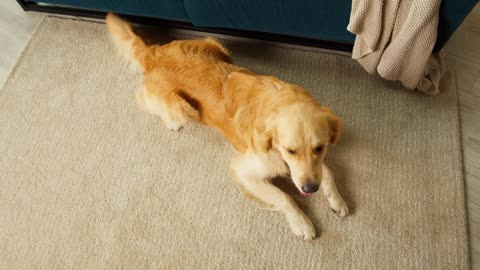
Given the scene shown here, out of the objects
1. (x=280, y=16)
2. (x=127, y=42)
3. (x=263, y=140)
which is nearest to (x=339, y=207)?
(x=263, y=140)

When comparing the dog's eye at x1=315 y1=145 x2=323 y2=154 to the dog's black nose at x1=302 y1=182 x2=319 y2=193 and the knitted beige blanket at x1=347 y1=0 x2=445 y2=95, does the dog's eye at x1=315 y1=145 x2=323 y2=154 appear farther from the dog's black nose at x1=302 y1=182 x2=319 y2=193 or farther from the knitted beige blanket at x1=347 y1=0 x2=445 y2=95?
the knitted beige blanket at x1=347 y1=0 x2=445 y2=95

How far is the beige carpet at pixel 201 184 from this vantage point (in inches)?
62.1

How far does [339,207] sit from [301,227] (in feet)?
0.65

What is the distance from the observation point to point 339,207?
1.59 meters

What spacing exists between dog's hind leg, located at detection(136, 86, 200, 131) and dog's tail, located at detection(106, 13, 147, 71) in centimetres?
17

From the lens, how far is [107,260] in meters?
1.62

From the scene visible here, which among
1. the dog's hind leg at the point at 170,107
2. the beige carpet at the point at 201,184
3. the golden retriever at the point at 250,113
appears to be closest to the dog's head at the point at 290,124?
the golden retriever at the point at 250,113

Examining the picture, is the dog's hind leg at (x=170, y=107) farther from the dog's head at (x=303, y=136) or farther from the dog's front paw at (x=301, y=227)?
the dog's front paw at (x=301, y=227)

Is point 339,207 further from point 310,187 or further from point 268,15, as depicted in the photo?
point 268,15

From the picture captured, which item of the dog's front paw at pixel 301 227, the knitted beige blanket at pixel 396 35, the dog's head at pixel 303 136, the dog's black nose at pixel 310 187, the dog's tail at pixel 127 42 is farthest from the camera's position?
the dog's tail at pixel 127 42

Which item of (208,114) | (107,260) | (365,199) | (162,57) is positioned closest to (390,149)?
(365,199)

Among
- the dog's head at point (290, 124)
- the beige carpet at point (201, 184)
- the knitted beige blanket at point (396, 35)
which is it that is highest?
the knitted beige blanket at point (396, 35)

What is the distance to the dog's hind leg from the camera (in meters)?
1.61

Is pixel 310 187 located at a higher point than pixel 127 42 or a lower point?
higher
